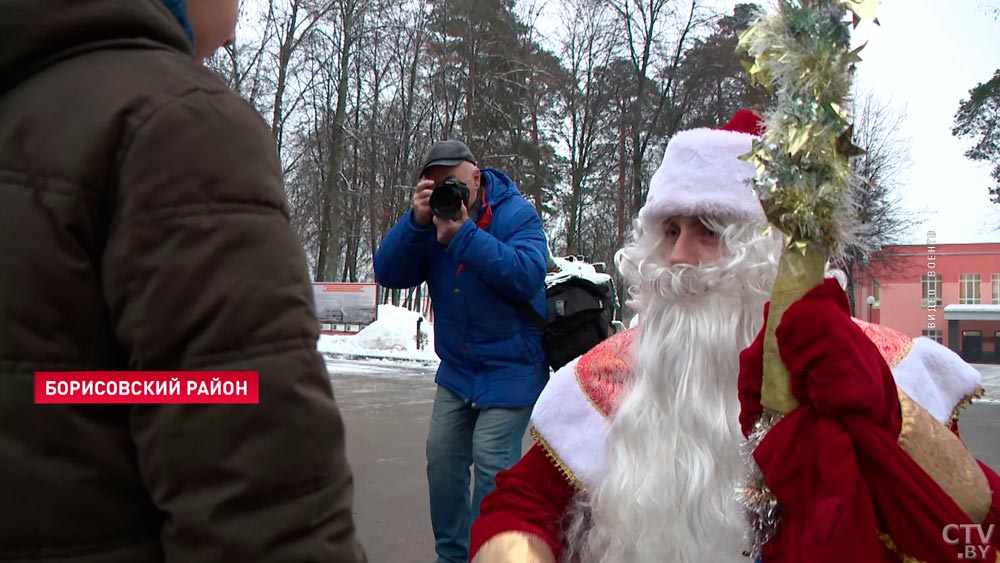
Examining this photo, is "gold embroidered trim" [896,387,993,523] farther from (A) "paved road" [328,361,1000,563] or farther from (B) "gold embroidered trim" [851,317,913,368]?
(A) "paved road" [328,361,1000,563]

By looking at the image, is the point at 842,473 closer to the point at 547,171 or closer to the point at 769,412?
the point at 769,412

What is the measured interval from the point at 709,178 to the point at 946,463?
3.40 ft

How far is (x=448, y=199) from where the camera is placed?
11.3ft

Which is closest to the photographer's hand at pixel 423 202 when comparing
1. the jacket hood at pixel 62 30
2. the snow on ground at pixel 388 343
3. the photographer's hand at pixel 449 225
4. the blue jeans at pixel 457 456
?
the photographer's hand at pixel 449 225

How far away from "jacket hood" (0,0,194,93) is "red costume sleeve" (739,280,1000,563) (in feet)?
3.82

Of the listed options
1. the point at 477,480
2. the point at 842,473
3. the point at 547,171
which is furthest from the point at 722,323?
the point at 547,171

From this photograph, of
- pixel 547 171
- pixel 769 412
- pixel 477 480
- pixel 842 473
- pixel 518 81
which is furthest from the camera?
pixel 547 171

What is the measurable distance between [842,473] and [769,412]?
0.19m

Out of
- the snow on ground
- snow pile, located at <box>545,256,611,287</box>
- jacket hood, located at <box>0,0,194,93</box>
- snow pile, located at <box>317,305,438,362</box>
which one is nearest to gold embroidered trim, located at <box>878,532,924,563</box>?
jacket hood, located at <box>0,0,194,93</box>

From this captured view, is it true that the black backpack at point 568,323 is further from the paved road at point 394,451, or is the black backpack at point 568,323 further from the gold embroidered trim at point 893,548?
the gold embroidered trim at point 893,548

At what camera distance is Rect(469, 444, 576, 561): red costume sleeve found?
2.15m

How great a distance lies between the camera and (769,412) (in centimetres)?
160

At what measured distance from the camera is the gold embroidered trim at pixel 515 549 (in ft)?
6.82

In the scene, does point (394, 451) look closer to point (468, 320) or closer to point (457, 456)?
point (457, 456)
